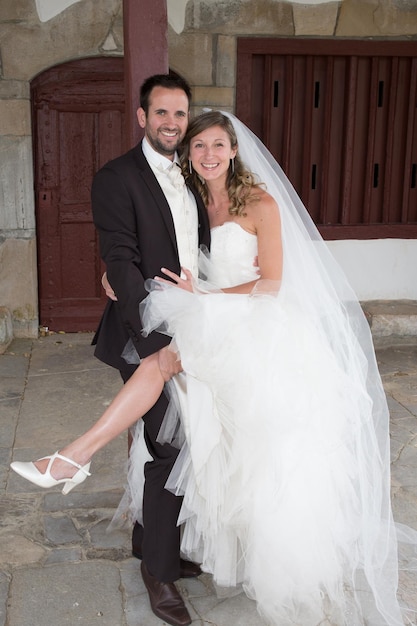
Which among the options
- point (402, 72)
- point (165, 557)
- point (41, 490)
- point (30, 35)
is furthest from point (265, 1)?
point (165, 557)

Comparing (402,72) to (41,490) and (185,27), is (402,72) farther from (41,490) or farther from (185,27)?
(41,490)

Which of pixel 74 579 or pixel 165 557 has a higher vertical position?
pixel 165 557

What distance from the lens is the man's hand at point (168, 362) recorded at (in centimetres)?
264

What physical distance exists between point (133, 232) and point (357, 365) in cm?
99

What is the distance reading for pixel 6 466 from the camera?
12.7 feet

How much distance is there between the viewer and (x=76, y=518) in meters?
3.35

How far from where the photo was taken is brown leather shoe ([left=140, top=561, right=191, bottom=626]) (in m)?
2.65

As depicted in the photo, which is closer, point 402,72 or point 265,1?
point 265,1

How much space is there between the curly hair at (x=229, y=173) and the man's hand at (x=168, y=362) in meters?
0.65

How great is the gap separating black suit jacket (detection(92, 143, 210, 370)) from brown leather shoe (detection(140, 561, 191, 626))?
85 centimetres

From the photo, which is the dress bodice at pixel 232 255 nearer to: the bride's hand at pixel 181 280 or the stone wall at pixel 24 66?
the bride's hand at pixel 181 280

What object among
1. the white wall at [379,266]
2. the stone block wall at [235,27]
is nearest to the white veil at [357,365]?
the stone block wall at [235,27]

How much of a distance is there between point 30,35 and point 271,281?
3.82 m

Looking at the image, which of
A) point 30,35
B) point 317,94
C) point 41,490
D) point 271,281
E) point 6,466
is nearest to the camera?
point 271,281
